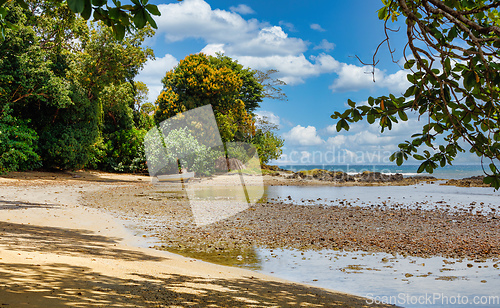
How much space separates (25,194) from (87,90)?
1173cm

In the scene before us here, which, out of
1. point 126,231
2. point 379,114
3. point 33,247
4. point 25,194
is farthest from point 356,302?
point 25,194

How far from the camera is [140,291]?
3.68 m

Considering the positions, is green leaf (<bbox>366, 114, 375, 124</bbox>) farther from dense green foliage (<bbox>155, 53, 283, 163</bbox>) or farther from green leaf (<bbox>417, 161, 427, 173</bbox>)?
dense green foliage (<bbox>155, 53, 283, 163</bbox>)

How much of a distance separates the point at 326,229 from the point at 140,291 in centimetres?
565

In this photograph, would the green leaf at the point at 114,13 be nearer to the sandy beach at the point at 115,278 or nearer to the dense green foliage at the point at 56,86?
the sandy beach at the point at 115,278

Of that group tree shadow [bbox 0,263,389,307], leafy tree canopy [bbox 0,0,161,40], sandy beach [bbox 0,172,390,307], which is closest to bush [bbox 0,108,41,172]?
sandy beach [bbox 0,172,390,307]

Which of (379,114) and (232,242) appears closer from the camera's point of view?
(379,114)

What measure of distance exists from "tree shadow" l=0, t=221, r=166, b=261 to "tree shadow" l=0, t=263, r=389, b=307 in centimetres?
109

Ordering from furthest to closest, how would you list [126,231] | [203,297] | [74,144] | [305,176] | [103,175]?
[305,176], [103,175], [74,144], [126,231], [203,297]

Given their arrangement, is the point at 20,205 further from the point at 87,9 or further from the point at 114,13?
the point at 87,9

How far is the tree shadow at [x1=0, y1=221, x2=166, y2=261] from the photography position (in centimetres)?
529

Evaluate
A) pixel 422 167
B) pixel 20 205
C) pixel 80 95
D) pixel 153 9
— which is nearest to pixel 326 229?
pixel 422 167

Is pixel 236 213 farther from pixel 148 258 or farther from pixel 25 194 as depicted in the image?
pixel 25 194

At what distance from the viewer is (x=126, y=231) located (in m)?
7.86
